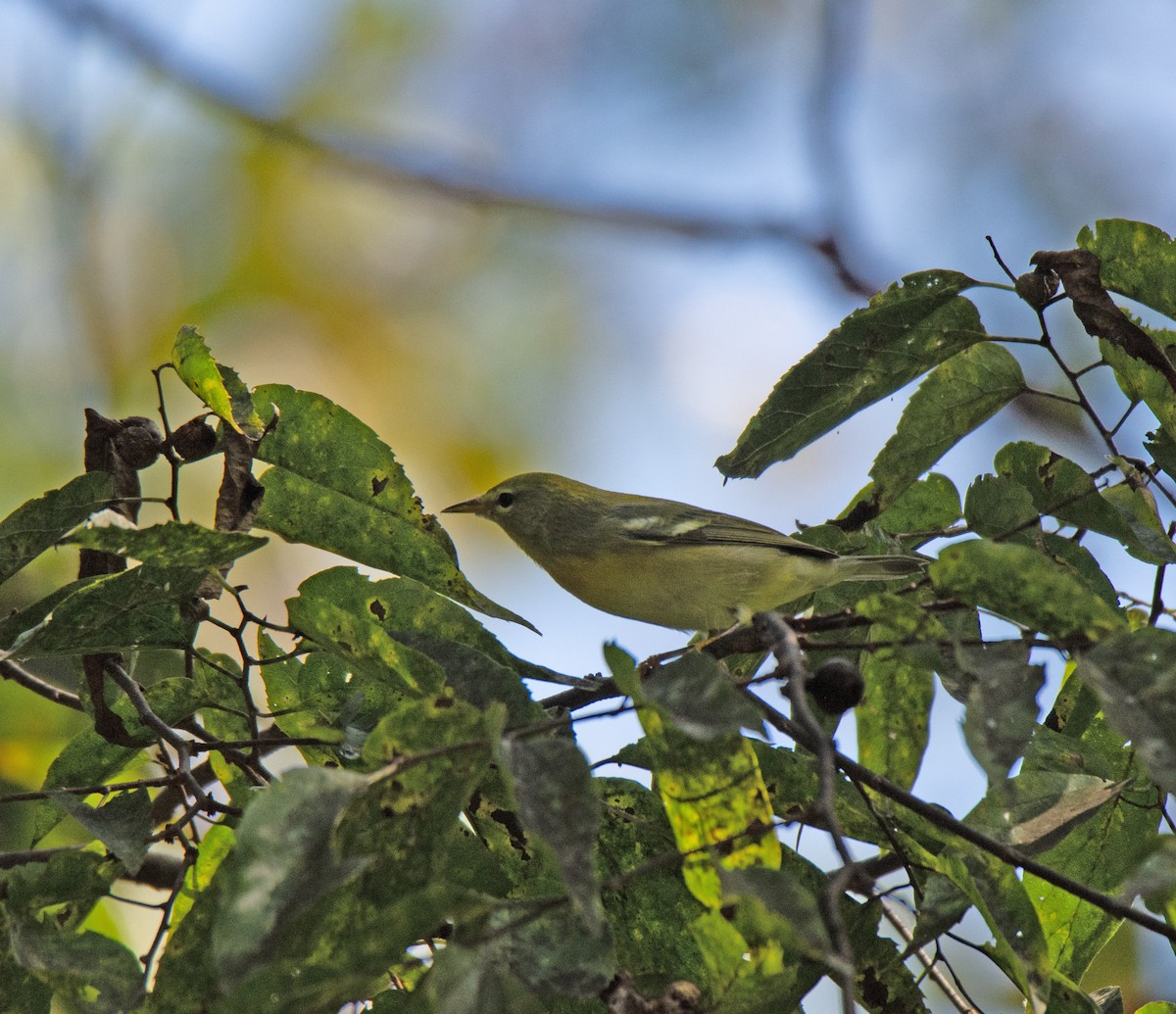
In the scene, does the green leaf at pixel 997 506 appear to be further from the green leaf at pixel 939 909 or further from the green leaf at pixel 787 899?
the green leaf at pixel 787 899

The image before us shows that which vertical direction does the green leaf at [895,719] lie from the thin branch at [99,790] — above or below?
below

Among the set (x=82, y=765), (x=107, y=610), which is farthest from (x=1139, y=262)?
(x=82, y=765)

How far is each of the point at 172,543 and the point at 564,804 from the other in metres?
0.77

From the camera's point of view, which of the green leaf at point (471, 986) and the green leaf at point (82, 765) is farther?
the green leaf at point (82, 765)

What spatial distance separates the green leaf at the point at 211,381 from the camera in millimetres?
1985

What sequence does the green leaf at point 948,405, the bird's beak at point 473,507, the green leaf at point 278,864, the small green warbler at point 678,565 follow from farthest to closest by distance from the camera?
1. the bird's beak at point 473,507
2. the small green warbler at point 678,565
3. the green leaf at point 948,405
4. the green leaf at point 278,864

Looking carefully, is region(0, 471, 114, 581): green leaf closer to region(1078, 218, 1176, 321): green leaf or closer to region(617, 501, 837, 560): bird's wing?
region(1078, 218, 1176, 321): green leaf

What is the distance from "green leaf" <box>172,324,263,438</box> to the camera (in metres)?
1.99

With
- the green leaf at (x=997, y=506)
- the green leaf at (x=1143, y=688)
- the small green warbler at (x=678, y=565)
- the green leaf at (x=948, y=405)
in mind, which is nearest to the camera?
the green leaf at (x=1143, y=688)

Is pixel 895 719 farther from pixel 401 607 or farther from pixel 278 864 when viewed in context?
pixel 278 864

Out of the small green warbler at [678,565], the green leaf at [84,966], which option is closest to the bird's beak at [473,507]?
the small green warbler at [678,565]

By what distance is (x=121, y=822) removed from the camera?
172cm

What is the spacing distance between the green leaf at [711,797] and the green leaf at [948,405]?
107 centimetres

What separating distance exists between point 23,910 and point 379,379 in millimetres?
6413
